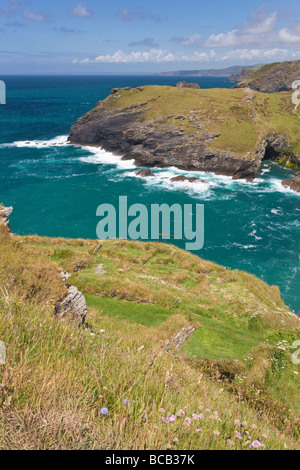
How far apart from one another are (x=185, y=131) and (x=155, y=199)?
33.5 meters

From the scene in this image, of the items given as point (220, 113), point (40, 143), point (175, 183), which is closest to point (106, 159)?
point (40, 143)

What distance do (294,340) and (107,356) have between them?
1472 centimetres

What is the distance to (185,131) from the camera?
86.0m

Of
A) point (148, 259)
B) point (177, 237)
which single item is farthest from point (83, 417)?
point (177, 237)

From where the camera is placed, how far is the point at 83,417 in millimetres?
3943

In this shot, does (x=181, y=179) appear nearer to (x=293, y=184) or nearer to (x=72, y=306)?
(x=293, y=184)

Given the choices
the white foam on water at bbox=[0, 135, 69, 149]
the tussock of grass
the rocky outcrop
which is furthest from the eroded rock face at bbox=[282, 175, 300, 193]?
the white foam on water at bbox=[0, 135, 69, 149]

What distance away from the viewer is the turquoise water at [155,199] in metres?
45.6

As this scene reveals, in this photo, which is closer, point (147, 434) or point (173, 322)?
point (147, 434)

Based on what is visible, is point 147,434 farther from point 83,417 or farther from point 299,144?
point 299,144

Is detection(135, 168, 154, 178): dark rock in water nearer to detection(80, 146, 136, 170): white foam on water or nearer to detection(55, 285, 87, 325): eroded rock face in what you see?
detection(80, 146, 136, 170): white foam on water

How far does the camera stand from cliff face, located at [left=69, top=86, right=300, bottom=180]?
3142 inches

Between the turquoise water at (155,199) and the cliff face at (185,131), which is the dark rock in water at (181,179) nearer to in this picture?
the turquoise water at (155,199)

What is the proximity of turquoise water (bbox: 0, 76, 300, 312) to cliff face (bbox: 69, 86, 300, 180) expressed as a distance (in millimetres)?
4891
